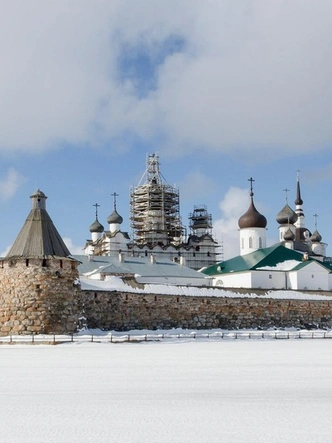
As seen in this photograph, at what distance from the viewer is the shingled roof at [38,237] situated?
2668 cm

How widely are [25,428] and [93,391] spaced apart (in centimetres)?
289

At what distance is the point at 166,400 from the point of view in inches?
386

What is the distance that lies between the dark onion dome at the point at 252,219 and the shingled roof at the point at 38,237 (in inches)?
920

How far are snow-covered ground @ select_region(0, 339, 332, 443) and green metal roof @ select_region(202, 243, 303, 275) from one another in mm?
26572

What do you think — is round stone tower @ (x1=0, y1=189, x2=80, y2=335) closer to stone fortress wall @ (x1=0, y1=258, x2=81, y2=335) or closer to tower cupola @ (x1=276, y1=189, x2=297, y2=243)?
stone fortress wall @ (x1=0, y1=258, x2=81, y2=335)

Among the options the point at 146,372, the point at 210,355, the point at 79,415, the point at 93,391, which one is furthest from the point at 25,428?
the point at 210,355

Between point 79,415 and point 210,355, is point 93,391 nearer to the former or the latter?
point 79,415

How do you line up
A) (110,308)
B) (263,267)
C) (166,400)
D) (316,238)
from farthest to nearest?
(316,238)
(263,267)
(110,308)
(166,400)

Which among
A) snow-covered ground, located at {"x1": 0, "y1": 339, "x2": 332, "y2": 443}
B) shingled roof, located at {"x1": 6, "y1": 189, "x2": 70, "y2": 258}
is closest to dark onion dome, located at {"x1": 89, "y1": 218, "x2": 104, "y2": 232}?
shingled roof, located at {"x1": 6, "y1": 189, "x2": 70, "y2": 258}

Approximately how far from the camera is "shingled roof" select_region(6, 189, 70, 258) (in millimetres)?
26678

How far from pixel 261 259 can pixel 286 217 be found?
1437cm

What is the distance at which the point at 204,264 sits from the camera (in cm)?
6219

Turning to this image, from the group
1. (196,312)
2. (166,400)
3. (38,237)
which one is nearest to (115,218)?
(196,312)

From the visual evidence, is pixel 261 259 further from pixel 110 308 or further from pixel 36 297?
pixel 36 297
